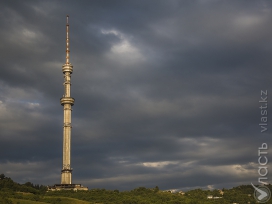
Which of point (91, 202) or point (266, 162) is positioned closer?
point (266, 162)

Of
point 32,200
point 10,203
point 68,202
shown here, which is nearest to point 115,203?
point 68,202

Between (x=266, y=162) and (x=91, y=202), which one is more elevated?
(x=266, y=162)

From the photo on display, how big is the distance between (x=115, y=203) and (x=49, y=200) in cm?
3200

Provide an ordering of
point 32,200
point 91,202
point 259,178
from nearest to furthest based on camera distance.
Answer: point 259,178
point 32,200
point 91,202

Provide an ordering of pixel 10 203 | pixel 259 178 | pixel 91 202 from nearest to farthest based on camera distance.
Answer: pixel 259 178 → pixel 10 203 → pixel 91 202

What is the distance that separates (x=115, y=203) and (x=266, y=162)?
11536 centimetres

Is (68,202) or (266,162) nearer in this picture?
(266,162)

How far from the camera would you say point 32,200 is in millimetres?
177750

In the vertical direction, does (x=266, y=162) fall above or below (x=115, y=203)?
above

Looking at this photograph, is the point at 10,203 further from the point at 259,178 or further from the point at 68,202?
the point at 259,178

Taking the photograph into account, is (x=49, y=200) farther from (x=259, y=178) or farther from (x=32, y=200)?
(x=259, y=178)

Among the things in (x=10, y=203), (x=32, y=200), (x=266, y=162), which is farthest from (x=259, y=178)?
(x=32, y=200)

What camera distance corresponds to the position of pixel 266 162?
312 ft

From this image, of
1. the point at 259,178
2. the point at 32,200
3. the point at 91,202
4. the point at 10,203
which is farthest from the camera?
the point at 91,202
